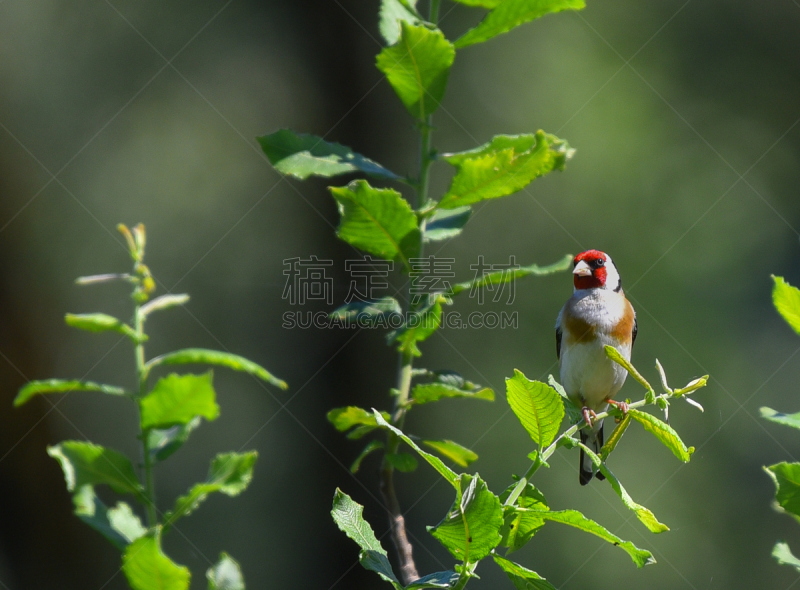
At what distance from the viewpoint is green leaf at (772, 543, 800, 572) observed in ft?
4.01

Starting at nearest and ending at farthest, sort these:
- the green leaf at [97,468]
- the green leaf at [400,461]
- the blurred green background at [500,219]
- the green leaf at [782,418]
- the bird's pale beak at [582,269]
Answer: the green leaf at [782,418], the green leaf at [97,468], the green leaf at [400,461], the bird's pale beak at [582,269], the blurred green background at [500,219]

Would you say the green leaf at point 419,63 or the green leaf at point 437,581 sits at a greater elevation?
the green leaf at point 419,63

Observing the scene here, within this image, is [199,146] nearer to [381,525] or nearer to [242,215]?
[242,215]

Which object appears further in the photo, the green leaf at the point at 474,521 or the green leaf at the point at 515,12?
the green leaf at the point at 515,12

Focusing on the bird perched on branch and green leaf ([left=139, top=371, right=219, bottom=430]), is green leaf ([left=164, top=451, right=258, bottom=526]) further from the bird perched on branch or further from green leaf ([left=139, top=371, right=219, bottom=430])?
the bird perched on branch

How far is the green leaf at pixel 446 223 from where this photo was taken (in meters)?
1.71

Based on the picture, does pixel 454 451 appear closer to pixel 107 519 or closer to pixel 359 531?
pixel 359 531

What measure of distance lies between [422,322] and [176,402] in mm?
469

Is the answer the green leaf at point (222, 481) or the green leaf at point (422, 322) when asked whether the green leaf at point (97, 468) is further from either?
the green leaf at point (422, 322)

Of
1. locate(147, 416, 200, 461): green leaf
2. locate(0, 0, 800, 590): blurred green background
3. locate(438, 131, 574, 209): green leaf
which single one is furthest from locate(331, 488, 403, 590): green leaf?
locate(0, 0, 800, 590): blurred green background

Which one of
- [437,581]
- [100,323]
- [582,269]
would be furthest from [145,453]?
[582,269]

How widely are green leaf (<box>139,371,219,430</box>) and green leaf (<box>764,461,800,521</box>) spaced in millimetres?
970

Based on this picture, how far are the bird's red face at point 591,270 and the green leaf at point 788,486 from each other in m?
1.47

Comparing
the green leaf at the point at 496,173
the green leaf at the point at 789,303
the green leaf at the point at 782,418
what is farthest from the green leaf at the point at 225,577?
the green leaf at the point at 789,303
